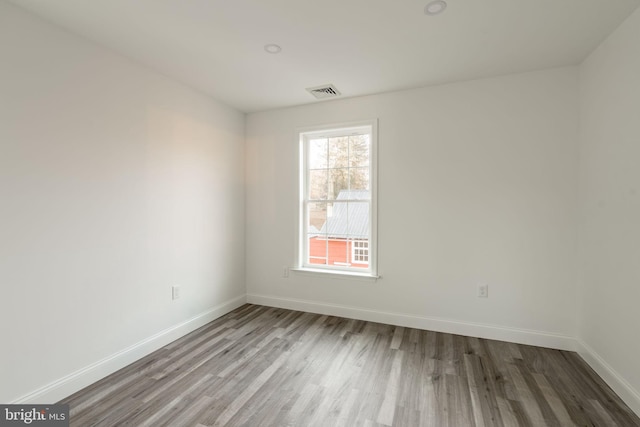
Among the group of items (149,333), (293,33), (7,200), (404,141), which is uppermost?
(293,33)

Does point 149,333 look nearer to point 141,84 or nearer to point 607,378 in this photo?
point 141,84

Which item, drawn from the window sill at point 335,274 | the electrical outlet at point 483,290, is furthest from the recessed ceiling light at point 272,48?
the electrical outlet at point 483,290

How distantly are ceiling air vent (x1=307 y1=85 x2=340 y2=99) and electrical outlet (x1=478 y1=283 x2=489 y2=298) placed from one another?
249 cm

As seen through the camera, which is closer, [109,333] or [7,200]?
[7,200]

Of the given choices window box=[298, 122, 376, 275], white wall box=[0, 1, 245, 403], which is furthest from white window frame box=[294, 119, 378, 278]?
white wall box=[0, 1, 245, 403]

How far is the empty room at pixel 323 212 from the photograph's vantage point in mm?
1835

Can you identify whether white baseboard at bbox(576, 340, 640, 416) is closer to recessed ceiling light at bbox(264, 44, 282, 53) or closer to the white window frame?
the white window frame

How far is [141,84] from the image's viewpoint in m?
2.51

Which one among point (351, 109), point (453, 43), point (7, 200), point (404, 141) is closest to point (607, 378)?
point (404, 141)

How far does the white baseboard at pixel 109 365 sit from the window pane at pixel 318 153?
2.14m

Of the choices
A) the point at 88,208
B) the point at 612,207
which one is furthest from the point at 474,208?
the point at 88,208

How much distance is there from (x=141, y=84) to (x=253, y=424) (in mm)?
2758

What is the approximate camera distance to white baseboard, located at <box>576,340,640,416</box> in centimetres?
184

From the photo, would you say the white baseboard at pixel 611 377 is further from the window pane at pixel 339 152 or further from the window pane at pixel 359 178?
the window pane at pixel 339 152
